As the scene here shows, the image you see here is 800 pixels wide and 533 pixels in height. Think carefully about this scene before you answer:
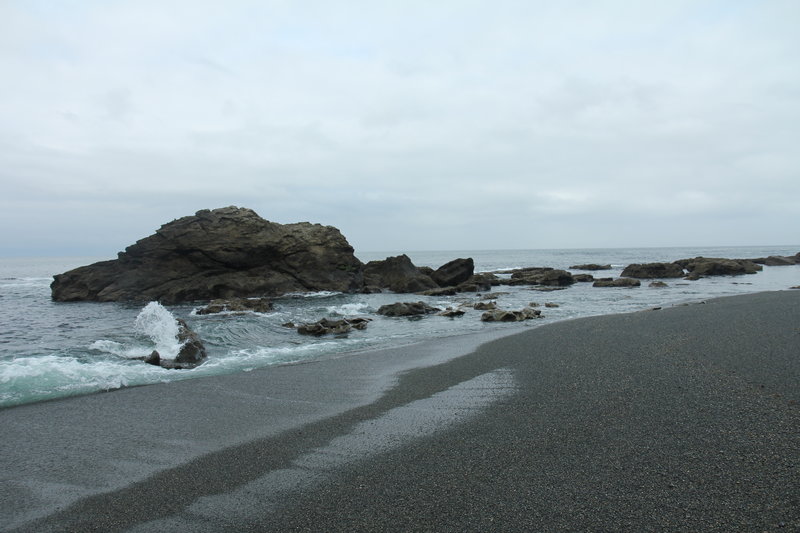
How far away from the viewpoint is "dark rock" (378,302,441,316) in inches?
945

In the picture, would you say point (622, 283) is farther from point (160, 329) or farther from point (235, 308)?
point (160, 329)

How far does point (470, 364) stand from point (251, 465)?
20.9 ft

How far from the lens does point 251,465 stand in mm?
5020

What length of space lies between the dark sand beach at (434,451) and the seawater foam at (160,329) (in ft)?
13.8

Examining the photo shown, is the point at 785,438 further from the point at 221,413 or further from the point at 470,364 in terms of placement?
the point at 221,413

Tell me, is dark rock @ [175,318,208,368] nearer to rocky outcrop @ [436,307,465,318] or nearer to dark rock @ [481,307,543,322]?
dark rock @ [481,307,543,322]

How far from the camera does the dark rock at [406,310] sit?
24.0 meters

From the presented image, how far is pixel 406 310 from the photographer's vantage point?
24.1 m

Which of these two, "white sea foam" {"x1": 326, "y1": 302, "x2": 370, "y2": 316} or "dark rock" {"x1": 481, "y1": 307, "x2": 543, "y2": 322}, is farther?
"white sea foam" {"x1": 326, "y1": 302, "x2": 370, "y2": 316}

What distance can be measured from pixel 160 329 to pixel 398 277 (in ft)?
97.1

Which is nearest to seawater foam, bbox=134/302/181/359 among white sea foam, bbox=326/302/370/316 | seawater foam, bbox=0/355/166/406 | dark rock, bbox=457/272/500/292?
seawater foam, bbox=0/355/166/406

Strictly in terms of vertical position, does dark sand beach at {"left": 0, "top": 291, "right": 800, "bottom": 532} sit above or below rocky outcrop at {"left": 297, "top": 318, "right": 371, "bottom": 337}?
above

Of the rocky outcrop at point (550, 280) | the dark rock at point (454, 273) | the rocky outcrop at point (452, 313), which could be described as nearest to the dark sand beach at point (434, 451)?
the rocky outcrop at point (452, 313)

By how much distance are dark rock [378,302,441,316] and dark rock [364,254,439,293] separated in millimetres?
16368
